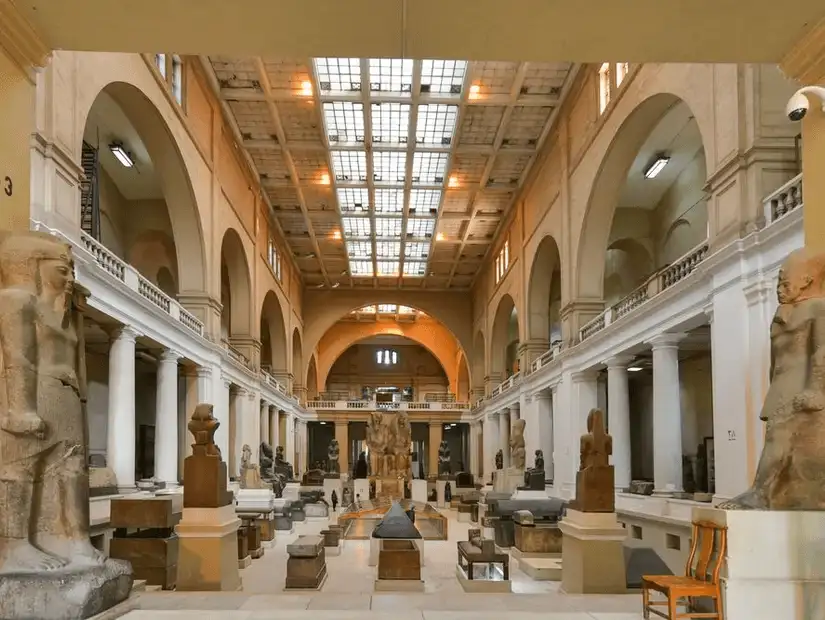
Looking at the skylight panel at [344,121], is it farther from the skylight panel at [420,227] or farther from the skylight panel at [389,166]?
the skylight panel at [420,227]

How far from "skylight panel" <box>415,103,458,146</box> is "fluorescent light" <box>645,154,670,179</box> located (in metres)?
6.36

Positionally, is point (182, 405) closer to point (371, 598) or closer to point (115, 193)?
point (115, 193)

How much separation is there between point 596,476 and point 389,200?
25803 mm

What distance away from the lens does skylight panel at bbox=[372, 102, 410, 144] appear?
26.7 m

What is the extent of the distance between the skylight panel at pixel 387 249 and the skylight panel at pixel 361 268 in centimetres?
146

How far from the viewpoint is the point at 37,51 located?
624cm

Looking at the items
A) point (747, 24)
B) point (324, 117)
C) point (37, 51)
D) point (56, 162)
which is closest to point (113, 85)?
A: point (56, 162)

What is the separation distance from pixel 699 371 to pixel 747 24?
22.6 metres

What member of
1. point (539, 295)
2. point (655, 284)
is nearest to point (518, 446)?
point (539, 295)

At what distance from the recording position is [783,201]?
13.5m

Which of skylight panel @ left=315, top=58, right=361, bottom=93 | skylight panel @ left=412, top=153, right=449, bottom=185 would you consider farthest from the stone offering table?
skylight panel @ left=412, top=153, right=449, bottom=185

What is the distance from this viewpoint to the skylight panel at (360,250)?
42.7 m

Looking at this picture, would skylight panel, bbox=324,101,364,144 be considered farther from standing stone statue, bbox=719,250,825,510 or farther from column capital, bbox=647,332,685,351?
standing stone statue, bbox=719,250,825,510

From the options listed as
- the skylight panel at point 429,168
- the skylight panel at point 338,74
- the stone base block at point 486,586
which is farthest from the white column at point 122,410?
the skylight panel at point 429,168
